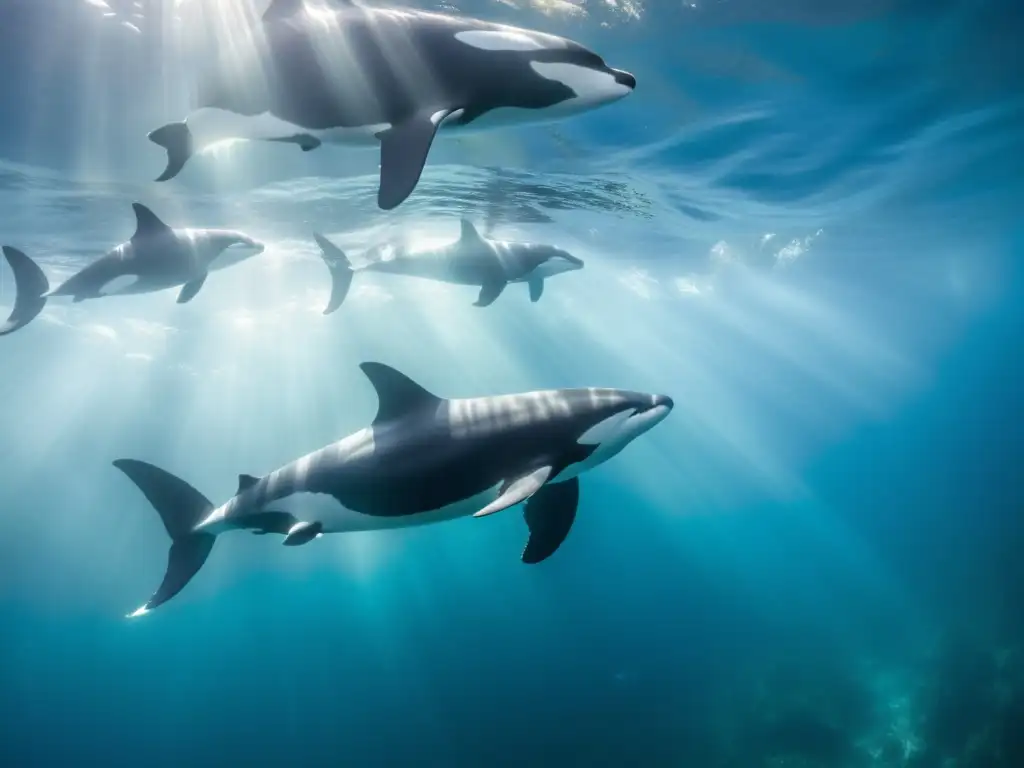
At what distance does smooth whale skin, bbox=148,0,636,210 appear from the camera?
2953 mm

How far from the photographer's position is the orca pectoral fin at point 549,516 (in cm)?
526

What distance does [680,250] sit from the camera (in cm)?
2948

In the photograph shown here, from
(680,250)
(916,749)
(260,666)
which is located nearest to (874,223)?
(680,250)

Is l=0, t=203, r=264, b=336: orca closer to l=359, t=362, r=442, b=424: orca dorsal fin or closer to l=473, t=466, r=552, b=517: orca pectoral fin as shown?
l=359, t=362, r=442, b=424: orca dorsal fin

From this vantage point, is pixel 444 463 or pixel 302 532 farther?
pixel 302 532

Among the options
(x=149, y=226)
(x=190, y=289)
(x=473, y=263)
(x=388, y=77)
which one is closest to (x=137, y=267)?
(x=149, y=226)

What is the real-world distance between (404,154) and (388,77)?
43cm

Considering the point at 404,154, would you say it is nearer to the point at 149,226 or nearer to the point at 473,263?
the point at 149,226

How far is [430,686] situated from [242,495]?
25362 mm

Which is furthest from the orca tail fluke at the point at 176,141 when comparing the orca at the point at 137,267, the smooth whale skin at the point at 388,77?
the orca at the point at 137,267

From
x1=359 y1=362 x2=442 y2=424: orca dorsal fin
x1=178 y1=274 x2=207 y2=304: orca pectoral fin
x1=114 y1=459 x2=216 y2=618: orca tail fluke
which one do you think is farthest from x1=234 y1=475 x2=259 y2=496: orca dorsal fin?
x1=178 y1=274 x2=207 y2=304: orca pectoral fin

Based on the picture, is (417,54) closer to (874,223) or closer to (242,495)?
(242,495)

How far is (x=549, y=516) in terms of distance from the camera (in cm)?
545

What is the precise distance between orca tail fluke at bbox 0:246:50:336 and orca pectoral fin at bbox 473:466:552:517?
5324 mm
